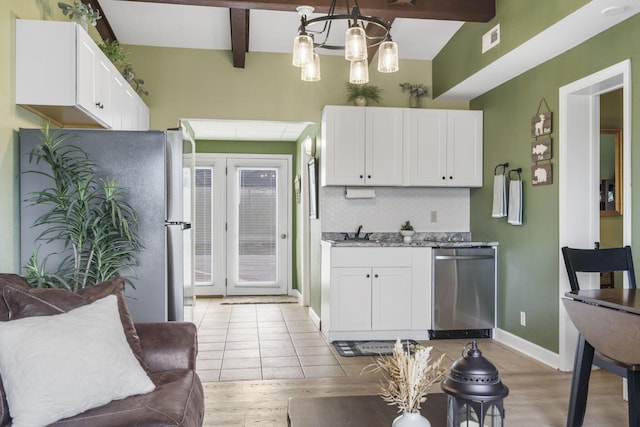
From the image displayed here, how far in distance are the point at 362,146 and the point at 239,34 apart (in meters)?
1.52

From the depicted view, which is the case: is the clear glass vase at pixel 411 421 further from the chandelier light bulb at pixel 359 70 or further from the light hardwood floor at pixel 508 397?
the chandelier light bulb at pixel 359 70

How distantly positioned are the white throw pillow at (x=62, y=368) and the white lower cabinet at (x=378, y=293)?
2.87 meters

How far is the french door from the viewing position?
7.74 meters

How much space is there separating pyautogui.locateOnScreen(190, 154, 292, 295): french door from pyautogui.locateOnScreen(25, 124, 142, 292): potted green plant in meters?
4.48

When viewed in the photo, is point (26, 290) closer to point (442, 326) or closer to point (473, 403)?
point (473, 403)

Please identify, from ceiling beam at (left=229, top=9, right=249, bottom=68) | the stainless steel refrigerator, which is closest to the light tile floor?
the stainless steel refrigerator

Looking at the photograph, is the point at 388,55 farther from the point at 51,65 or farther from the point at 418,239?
the point at 418,239

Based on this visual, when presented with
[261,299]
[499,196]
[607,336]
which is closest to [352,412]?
[607,336]

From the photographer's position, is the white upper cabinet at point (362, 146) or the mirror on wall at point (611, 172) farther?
the white upper cabinet at point (362, 146)

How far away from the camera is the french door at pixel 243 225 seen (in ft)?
25.4

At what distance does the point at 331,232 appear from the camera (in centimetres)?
537

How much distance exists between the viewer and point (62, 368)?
70.8 inches

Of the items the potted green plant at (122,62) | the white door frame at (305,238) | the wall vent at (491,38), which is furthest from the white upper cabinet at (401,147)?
the potted green plant at (122,62)

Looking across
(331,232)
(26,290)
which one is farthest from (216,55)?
(26,290)
